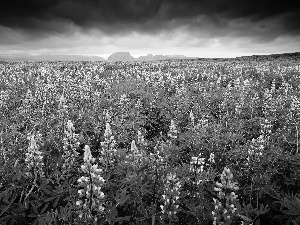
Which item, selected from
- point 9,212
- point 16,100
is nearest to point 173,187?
point 9,212

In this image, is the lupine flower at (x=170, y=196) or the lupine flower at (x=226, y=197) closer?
the lupine flower at (x=226, y=197)

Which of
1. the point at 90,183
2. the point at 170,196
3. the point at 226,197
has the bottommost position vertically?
the point at 170,196

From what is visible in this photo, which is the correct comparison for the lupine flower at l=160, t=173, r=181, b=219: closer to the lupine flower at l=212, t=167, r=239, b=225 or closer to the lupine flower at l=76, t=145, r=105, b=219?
the lupine flower at l=212, t=167, r=239, b=225

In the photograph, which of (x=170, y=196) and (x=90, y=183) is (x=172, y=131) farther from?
(x=90, y=183)

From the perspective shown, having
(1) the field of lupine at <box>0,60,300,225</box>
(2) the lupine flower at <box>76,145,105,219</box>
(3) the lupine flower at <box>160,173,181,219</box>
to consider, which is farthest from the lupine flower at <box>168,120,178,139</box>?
(2) the lupine flower at <box>76,145,105,219</box>

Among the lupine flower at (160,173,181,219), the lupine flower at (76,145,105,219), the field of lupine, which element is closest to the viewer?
the lupine flower at (76,145,105,219)

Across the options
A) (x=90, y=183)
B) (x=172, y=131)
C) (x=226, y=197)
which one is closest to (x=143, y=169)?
(x=172, y=131)

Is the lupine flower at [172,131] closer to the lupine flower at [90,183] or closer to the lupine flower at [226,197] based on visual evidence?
the lupine flower at [226,197]

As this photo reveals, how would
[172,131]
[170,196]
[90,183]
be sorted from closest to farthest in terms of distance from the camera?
[90,183], [170,196], [172,131]

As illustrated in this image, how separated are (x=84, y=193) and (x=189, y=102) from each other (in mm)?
8193

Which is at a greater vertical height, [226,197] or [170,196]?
[226,197]

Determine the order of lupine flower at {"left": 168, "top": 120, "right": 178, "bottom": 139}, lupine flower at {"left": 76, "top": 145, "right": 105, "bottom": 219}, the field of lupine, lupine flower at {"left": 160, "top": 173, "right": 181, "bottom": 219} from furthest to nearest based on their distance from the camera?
lupine flower at {"left": 168, "top": 120, "right": 178, "bottom": 139}, the field of lupine, lupine flower at {"left": 160, "top": 173, "right": 181, "bottom": 219}, lupine flower at {"left": 76, "top": 145, "right": 105, "bottom": 219}

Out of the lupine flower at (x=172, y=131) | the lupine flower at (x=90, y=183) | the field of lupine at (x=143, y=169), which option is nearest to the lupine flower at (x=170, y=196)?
the field of lupine at (x=143, y=169)

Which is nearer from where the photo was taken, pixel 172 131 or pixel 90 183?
pixel 90 183
